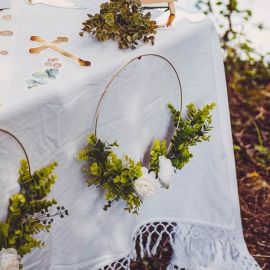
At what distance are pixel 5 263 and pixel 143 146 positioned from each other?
510mm

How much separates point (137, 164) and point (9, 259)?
0.38 meters

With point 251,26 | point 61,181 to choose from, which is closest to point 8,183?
point 61,181

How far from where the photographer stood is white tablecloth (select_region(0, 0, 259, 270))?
1002 mm

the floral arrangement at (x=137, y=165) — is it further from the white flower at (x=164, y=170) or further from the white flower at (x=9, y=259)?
the white flower at (x=9, y=259)

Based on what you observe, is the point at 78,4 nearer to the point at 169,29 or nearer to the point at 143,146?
the point at 169,29

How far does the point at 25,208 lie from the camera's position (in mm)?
974

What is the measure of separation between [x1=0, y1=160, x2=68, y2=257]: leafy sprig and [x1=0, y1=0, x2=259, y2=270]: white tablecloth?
1.4 inches

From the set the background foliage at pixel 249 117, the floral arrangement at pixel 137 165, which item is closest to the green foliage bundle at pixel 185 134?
the floral arrangement at pixel 137 165

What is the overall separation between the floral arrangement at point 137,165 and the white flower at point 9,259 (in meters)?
0.25

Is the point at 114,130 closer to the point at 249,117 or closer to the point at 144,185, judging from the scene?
the point at 144,185

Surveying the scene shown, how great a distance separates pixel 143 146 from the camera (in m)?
1.28

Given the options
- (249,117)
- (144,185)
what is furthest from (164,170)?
(249,117)

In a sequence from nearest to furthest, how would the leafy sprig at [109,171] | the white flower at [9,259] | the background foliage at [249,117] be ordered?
the white flower at [9,259] < the leafy sprig at [109,171] < the background foliage at [249,117]

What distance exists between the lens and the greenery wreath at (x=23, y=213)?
94 centimetres
